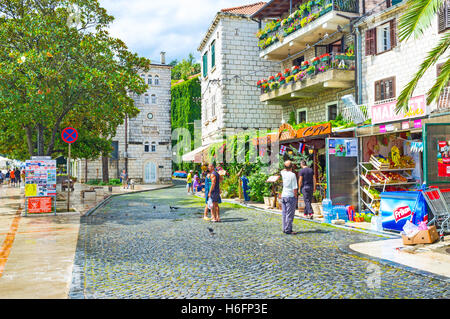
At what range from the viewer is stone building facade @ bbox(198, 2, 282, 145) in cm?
2644

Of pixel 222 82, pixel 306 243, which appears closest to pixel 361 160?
pixel 306 243

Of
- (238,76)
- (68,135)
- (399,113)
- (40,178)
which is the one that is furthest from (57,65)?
(238,76)

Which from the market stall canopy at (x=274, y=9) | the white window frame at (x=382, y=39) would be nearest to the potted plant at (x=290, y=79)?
the market stall canopy at (x=274, y=9)

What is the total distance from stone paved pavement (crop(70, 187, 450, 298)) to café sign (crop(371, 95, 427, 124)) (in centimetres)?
317

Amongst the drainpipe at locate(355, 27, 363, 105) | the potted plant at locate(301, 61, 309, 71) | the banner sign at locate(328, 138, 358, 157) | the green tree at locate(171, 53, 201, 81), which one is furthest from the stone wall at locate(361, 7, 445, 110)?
the green tree at locate(171, 53, 201, 81)

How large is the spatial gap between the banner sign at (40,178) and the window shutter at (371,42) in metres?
13.7

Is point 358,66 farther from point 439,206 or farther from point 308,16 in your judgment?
point 439,206

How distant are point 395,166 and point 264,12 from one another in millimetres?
15500

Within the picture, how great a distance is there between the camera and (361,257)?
7.34 meters

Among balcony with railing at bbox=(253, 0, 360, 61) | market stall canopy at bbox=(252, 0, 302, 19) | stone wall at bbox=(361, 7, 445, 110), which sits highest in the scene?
market stall canopy at bbox=(252, 0, 302, 19)

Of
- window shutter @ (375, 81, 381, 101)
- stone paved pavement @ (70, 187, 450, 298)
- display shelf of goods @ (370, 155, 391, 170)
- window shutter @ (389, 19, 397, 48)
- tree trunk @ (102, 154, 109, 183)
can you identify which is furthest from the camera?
tree trunk @ (102, 154, 109, 183)

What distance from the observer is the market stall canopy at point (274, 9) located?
23516 mm

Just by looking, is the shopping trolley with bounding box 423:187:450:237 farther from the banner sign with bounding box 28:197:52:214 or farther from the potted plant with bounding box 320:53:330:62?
the banner sign with bounding box 28:197:52:214

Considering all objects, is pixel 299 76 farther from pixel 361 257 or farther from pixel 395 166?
pixel 361 257
